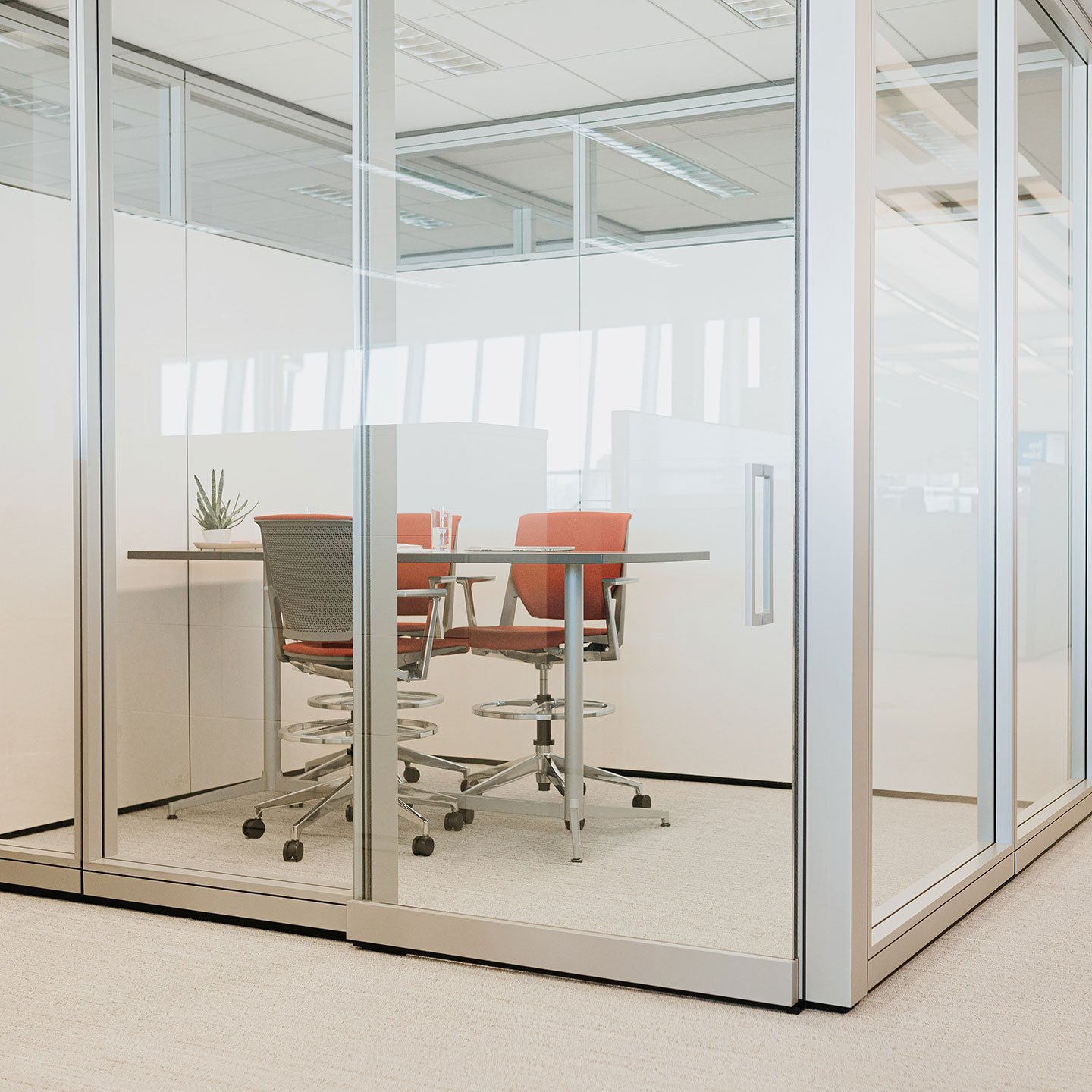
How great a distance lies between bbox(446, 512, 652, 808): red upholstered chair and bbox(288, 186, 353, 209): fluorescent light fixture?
1.00 meters

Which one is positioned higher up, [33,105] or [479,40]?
[33,105]

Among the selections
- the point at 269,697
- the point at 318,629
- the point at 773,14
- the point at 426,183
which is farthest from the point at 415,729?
the point at 773,14

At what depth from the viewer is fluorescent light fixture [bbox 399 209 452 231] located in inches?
129

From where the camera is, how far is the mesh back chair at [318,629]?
11.3 feet

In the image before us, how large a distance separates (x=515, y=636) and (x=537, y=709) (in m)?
0.18

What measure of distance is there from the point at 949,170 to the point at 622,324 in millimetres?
1237

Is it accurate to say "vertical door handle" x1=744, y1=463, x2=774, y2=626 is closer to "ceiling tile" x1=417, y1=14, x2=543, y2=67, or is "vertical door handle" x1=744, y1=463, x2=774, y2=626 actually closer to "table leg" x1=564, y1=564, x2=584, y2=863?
"table leg" x1=564, y1=564, x2=584, y2=863

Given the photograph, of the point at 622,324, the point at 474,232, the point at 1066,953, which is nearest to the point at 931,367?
the point at 622,324

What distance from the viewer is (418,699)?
333 centimetres

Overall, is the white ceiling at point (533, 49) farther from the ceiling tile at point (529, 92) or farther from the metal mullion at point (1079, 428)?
the metal mullion at point (1079, 428)

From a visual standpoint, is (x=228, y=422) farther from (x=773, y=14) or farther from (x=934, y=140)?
(x=934, y=140)

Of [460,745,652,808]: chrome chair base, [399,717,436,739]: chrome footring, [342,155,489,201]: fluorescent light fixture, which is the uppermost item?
[342,155,489,201]: fluorescent light fixture

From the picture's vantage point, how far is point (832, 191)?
2887 millimetres

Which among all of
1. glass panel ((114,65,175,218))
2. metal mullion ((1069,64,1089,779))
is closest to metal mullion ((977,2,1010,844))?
metal mullion ((1069,64,1089,779))
